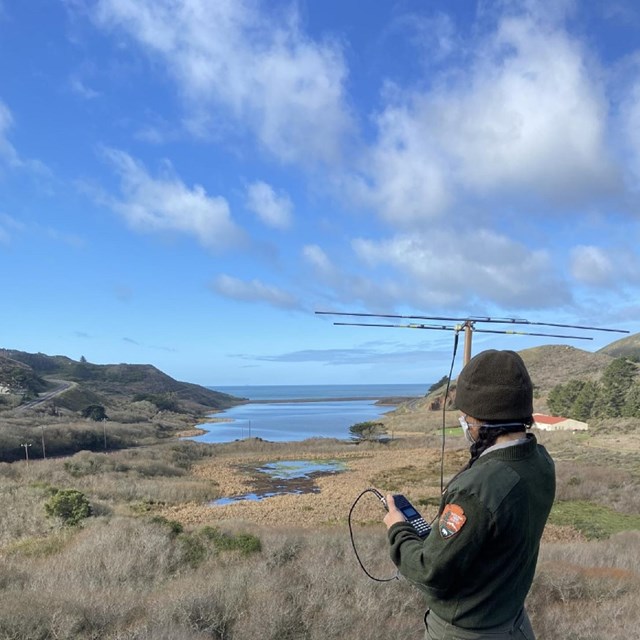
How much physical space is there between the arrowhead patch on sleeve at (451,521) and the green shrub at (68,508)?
604 inches

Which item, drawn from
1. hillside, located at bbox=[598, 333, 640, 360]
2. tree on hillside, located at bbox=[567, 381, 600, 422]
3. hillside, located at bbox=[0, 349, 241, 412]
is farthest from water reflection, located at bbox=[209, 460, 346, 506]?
hillside, located at bbox=[598, 333, 640, 360]

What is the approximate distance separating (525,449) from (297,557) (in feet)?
25.9

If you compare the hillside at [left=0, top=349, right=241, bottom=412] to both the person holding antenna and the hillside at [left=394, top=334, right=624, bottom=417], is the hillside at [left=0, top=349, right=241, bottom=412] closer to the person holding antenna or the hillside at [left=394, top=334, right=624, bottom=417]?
the hillside at [left=394, top=334, right=624, bottom=417]

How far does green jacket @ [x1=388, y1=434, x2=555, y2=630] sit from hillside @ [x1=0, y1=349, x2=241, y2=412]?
83.9 m

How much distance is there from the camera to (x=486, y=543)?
6.39ft

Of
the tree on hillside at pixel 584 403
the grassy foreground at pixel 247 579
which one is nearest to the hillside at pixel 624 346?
the tree on hillside at pixel 584 403

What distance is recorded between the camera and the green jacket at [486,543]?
1934mm

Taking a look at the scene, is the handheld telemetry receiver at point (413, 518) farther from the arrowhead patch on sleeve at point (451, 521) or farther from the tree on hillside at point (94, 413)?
the tree on hillside at point (94, 413)

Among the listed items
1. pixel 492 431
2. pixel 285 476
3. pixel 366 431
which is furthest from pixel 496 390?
pixel 366 431

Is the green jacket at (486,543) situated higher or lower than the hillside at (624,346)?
lower

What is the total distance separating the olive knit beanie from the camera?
216 centimetres

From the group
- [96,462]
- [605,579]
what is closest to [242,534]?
[605,579]

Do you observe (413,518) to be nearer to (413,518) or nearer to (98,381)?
(413,518)

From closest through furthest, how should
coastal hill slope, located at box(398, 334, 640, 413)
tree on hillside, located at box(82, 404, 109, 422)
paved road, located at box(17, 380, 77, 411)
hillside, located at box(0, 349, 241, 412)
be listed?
paved road, located at box(17, 380, 77, 411) → tree on hillside, located at box(82, 404, 109, 422) → coastal hill slope, located at box(398, 334, 640, 413) → hillside, located at box(0, 349, 241, 412)
